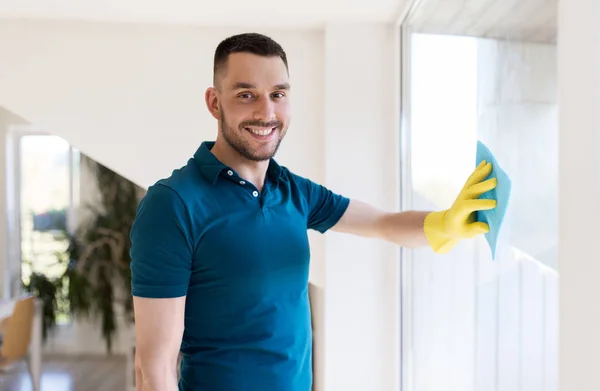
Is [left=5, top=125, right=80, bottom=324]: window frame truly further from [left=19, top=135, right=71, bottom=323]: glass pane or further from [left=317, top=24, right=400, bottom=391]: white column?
[left=317, top=24, right=400, bottom=391]: white column

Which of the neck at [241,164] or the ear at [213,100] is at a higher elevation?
the ear at [213,100]

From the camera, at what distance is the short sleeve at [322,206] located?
1709 millimetres

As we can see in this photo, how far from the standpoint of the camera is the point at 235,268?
4.59ft

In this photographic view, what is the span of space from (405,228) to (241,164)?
17.6 inches

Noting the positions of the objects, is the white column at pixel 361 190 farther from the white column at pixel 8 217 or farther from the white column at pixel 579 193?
the white column at pixel 8 217

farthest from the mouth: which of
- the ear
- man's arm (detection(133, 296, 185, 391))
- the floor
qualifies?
the floor

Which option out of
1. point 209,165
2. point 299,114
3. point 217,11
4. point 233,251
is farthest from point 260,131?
point 299,114

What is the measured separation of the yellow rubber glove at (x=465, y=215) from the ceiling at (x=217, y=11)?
4.75 ft

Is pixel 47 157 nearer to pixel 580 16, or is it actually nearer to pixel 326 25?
pixel 326 25

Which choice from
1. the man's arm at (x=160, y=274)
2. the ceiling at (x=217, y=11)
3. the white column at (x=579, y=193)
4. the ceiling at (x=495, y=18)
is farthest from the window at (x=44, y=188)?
the white column at (x=579, y=193)

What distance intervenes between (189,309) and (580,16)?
928mm

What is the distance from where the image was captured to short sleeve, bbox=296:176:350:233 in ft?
5.61

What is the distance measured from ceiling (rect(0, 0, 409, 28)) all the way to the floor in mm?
2574

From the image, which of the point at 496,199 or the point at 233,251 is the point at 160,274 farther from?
the point at 496,199
